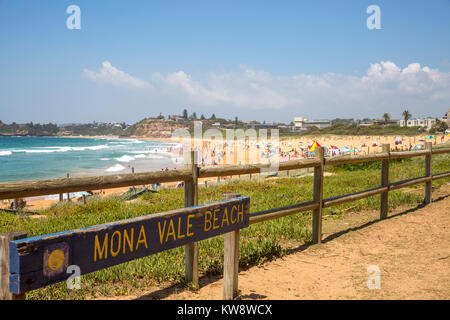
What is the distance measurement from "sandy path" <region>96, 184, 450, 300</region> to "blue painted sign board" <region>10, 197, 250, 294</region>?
0.96m

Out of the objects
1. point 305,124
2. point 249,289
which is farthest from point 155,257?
point 305,124

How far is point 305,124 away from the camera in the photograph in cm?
18950

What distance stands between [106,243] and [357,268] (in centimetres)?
311

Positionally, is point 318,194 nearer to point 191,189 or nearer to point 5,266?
point 191,189

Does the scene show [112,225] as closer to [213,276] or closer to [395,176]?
[213,276]

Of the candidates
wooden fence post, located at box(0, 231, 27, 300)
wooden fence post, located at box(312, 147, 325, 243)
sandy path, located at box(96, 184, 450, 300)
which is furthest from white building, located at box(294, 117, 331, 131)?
wooden fence post, located at box(0, 231, 27, 300)

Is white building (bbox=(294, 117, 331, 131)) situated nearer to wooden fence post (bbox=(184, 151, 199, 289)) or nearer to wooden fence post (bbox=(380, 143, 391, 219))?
wooden fence post (bbox=(380, 143, 391, 219))

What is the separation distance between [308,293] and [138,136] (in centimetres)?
17132

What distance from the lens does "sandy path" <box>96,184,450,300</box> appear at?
12.0 feet

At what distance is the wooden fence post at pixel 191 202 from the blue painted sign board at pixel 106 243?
66 centimetres

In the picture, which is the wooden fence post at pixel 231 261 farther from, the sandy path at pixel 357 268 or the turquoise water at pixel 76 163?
the turquoise water at pixel 76 163

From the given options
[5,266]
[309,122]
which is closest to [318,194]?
[5,266]

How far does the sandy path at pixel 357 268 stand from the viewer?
144 inches

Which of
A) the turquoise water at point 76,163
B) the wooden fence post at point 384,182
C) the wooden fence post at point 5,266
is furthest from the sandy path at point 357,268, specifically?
the turquoise water at point 76,163
